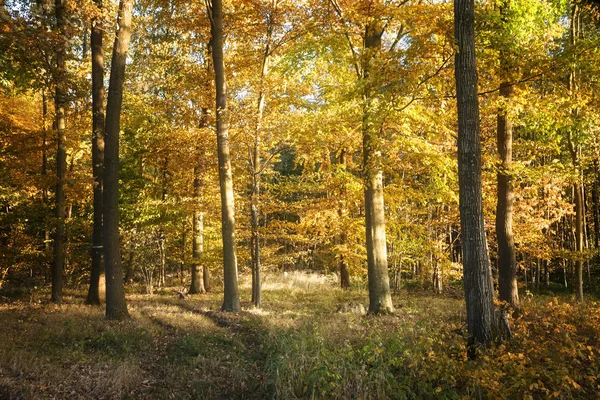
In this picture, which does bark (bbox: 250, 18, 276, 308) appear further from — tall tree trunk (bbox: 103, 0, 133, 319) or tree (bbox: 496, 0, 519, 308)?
tree (bbox: 496, 0, 519, 308)

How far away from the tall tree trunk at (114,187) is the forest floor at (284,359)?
62cm

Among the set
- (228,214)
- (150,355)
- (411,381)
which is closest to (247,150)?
(228,214)

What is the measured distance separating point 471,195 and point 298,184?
388 inches

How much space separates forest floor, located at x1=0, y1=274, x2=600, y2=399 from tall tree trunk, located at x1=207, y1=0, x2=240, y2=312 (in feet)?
6.00

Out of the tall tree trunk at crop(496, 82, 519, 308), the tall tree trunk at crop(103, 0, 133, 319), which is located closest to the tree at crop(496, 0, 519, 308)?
the tall tree trunk at crop(496, 82, 519, 308)

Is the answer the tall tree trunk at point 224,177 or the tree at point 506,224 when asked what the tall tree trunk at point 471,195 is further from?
the tall tree trunk at point 224,177

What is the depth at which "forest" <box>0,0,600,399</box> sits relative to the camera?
240 inches

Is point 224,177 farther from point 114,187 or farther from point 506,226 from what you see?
point 506,226

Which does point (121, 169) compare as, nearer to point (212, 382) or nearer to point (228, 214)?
point (228, 214)

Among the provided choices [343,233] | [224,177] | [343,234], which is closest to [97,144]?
[224,177]

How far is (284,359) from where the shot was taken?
21.2ft

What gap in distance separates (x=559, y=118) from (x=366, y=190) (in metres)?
5.27

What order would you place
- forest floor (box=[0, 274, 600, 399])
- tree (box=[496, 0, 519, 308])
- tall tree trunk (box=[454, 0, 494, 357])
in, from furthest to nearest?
1. tree (box=[496, 0, 519, 308])
2. tall tree trunk (box=[454, 0, 494, 357])
3. forest floor (box=[0, 274, 600, 399])

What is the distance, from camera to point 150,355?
25.2ft
